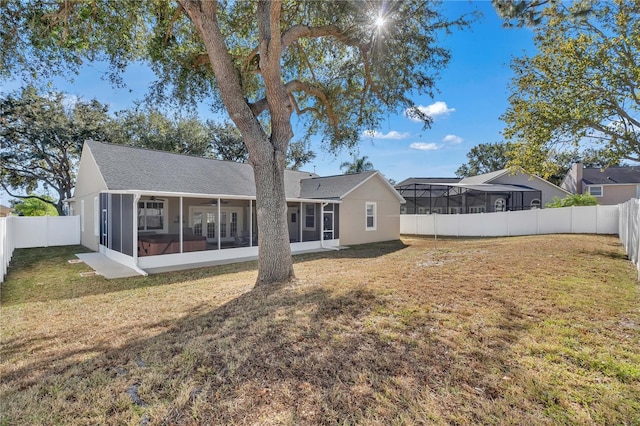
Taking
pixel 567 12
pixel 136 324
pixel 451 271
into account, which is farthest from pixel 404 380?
pixel 567 12

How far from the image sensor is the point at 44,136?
21766mm

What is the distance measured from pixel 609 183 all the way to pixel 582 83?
81.0 feet

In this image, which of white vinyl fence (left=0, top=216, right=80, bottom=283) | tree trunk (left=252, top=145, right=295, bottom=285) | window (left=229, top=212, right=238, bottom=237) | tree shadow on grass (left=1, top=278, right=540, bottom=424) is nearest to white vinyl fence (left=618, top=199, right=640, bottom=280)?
tree shadow on grass (left=1, top=278, right=540, bottom=424)

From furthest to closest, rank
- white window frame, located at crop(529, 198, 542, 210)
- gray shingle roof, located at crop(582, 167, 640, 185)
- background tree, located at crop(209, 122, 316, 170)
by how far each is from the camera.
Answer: background tree, located at crop(209, 122, 316, 170)
gray shingle roof, located at crop(582, 167, 640, 185)
white window frame, located at crop(529, 198, 542, 210)

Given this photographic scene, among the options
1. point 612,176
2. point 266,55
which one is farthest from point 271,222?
point 612,176

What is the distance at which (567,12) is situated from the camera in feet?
30.9

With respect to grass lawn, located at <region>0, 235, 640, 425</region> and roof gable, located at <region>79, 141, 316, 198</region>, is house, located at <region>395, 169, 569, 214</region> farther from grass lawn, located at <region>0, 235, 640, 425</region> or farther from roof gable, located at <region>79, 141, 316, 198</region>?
grass lawn, located at <region>0, 235, 640, 425</region>

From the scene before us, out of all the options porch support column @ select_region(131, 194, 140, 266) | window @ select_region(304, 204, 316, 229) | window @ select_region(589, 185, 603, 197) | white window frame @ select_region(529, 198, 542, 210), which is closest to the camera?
porch support column @ select_region(131, 194, 140, 266)

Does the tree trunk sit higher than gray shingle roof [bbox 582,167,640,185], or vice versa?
gray shingle roof [bbox 582,167,640,185]

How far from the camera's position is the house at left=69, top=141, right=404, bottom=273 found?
1097 cm

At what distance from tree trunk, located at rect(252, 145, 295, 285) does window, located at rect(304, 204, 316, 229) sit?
36.3ft

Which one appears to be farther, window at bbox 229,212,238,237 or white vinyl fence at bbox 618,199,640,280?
window at bbox 229,212,238,237

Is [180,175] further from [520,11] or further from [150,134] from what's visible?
[150,134]

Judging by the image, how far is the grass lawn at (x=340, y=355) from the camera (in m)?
2.45
